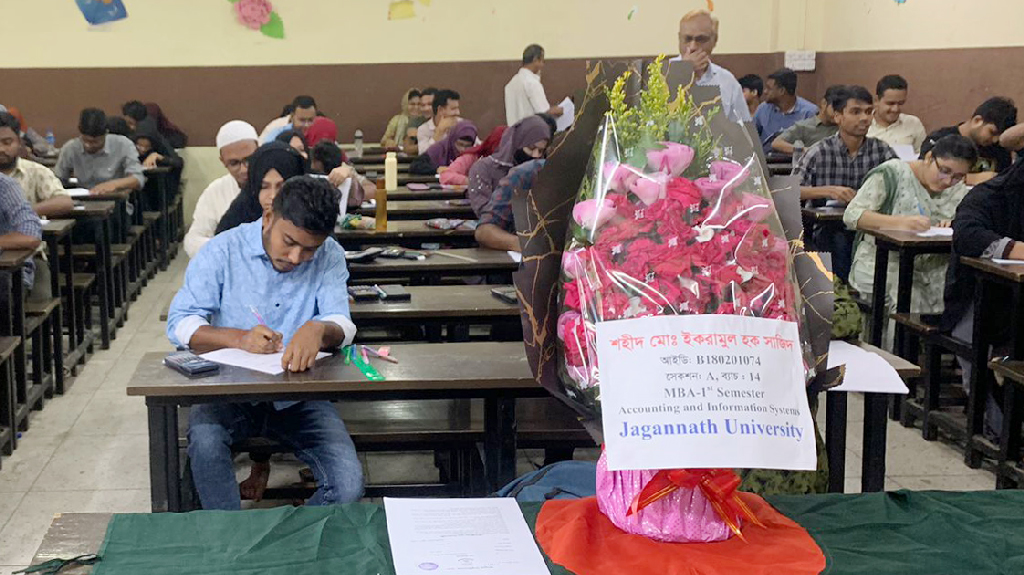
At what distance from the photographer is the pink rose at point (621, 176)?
1249 mm

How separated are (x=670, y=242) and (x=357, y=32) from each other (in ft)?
30.4

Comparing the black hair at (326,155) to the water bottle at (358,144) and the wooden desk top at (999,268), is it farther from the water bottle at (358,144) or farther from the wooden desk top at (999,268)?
the wooden desk top at (999,268)

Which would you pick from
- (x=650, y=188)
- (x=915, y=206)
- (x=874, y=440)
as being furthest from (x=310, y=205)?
(x=915, y=206)

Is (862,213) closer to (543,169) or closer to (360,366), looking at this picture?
(360,366)

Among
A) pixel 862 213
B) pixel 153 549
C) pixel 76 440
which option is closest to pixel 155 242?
pixel 76 440

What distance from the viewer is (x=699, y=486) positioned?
1308mm

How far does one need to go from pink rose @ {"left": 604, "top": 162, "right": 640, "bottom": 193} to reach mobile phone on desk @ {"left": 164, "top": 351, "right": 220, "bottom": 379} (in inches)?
58.7

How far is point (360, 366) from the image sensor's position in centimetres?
257

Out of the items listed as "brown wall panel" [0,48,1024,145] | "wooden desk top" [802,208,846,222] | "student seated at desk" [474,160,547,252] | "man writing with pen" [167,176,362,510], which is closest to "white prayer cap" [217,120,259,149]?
"student seated at desk" [474,160,547,252]

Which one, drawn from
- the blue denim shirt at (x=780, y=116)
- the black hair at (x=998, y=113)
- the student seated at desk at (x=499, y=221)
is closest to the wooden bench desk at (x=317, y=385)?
the student seated at desk at (x=499, y=221)

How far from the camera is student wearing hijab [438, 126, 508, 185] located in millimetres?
6926

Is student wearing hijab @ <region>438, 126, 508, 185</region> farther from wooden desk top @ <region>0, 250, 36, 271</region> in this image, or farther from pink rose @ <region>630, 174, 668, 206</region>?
pink rose @ <region>630, 174, 668, 206</region>

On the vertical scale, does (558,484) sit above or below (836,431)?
above

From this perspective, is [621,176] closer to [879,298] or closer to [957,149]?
[879,298]
